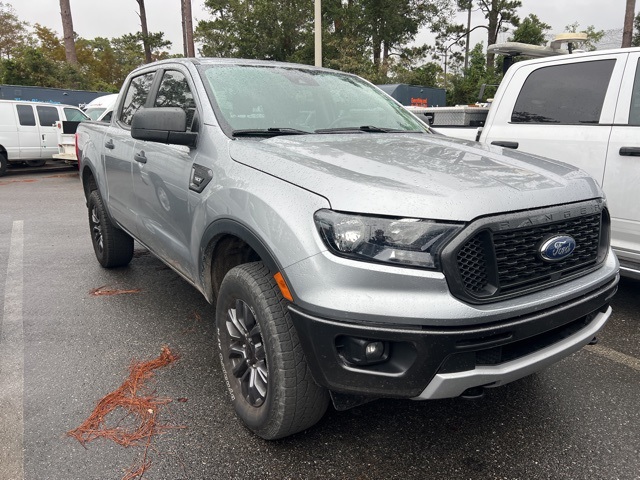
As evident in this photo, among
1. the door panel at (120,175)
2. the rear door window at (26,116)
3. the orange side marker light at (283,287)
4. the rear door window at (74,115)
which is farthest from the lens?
the rear door window at (74,115)

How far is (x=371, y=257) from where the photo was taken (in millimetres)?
1907

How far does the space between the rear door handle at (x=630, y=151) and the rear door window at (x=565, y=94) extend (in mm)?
364

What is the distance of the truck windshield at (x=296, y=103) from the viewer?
295 cm

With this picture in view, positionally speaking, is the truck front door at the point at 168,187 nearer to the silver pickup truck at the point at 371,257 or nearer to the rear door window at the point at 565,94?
the silver pickup truck at the point at 371,257

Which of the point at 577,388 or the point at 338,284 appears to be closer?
the point at 338,284

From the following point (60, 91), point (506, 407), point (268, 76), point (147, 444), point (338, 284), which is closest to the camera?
point (338, 284)

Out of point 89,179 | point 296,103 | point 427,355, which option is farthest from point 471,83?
point 427,355

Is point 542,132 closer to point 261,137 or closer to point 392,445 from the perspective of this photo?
point 261,137

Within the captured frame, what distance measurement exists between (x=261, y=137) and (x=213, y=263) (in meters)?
0.73

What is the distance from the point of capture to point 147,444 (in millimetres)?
2414

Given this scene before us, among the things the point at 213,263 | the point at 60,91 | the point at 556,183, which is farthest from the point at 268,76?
the point at 60,91

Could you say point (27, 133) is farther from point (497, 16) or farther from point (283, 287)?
point (497, 16)

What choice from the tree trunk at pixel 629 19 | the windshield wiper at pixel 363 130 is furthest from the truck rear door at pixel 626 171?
the tree trunk at pixel 629 19

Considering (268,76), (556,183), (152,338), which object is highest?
(268,76)
